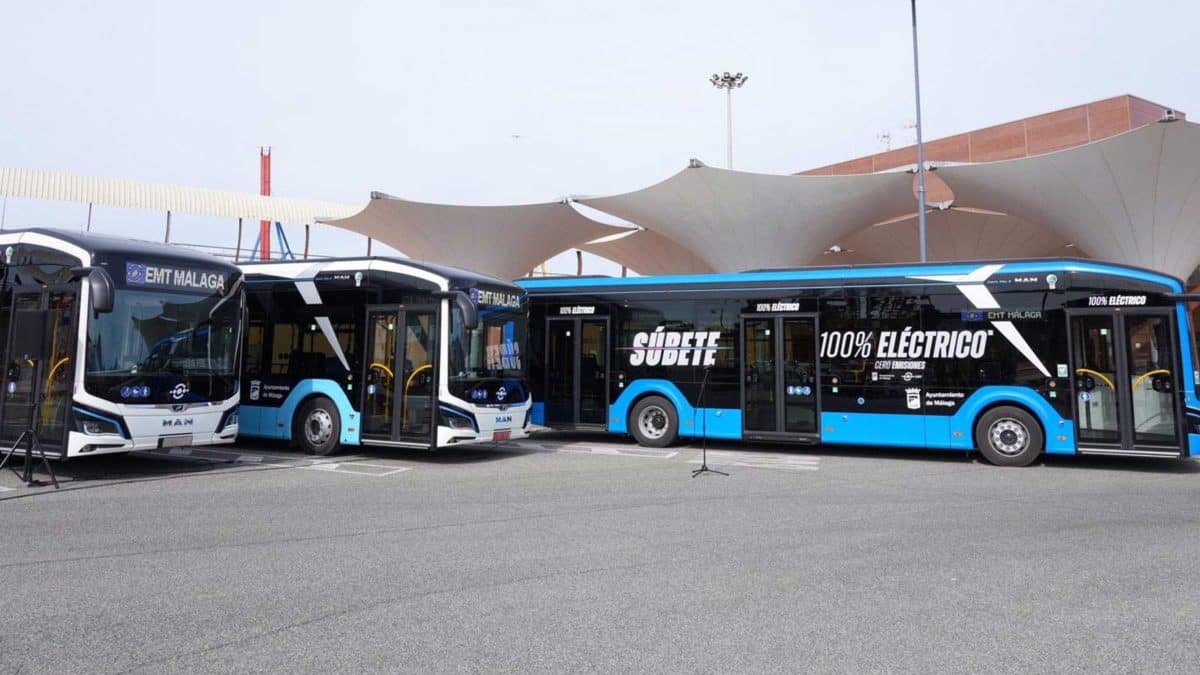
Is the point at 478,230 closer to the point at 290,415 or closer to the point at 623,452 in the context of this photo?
the point at 290,415

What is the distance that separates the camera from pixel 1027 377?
1045cm

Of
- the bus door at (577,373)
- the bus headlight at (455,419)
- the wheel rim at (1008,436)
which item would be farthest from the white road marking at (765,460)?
the bus headlight at (455,419)

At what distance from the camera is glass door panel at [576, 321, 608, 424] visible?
13.2 m

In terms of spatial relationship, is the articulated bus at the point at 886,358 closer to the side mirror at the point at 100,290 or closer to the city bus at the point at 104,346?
the city bus at the point at 104,346

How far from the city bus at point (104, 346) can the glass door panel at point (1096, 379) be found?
11.0m

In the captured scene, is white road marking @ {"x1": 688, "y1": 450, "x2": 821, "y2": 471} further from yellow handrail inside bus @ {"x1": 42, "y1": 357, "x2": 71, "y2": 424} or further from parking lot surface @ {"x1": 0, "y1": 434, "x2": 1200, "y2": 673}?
yellow handrail inside bus @ {"x1": 42, "y1": 357, "x2": 71, "y2": 424}

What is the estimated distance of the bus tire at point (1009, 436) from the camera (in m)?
10.4

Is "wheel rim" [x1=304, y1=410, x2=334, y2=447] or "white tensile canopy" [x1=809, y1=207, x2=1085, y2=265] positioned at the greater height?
"white tensile canopy" [x1=809, y1=207, x2=1085, y2=265]

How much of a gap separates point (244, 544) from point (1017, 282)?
9950 mm

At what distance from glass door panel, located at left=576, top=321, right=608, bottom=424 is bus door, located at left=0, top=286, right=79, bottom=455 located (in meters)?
7.39

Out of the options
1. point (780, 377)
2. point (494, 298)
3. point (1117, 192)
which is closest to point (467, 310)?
point (494, 298)

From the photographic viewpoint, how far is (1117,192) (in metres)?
21.6

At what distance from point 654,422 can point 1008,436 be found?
5.23 meters

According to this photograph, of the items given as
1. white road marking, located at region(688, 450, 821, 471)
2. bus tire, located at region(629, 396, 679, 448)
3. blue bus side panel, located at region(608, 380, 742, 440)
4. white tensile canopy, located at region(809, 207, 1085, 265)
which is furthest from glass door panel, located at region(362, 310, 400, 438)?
white tensile canopy, located at region(809, 207, 1085, 265)
